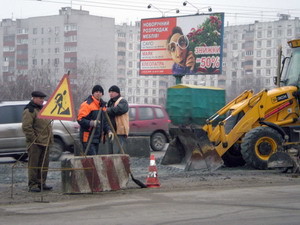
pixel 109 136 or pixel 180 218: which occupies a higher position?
pixel 109 136

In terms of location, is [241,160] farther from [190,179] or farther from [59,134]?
[59,134]

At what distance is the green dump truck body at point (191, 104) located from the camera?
48.7 ft

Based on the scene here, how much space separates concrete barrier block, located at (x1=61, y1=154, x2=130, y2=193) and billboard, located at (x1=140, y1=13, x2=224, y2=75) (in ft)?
81.3

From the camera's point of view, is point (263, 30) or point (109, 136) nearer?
point (109, 136)

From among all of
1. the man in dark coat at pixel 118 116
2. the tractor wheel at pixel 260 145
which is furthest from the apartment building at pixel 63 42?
the man in dark coat at pixel 118 116

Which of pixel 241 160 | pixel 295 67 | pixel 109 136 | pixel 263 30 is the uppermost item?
pixel 263 30

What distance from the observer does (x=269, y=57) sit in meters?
107

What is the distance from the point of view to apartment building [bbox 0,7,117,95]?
87000 mm

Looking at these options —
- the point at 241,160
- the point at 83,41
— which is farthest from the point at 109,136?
the point at 83,41

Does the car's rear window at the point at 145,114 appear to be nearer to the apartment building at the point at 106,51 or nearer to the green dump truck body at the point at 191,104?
the green dump truck body at the point at 191,104

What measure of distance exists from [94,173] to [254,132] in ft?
16.3

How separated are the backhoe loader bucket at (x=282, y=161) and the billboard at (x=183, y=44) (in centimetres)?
2190

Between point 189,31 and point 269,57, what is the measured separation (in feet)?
241

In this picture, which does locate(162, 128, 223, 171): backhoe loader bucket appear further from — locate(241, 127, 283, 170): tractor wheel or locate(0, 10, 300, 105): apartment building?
locate(0, 10, 300, 105): apartment building
